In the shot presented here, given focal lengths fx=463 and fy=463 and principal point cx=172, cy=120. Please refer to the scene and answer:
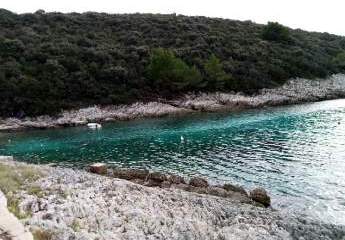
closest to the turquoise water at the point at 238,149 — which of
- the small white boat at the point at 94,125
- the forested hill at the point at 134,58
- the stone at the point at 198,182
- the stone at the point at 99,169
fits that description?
the small white boat at the point at 94,125

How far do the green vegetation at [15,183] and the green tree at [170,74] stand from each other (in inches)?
2318

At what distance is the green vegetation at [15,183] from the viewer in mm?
21031

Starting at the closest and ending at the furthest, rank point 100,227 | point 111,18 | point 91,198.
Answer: point 100,227, point 91,198, point 111,18

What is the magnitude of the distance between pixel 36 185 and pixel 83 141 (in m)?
32.8

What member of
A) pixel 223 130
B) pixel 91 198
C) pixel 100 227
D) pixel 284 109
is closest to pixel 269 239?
pixel 100 227

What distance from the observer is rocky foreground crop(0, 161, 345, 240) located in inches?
784

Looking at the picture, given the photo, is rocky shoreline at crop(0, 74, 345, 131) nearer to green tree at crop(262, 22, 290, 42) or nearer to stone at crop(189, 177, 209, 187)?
green tree at crop(262, 22, 290, 42)

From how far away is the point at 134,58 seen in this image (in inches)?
3752

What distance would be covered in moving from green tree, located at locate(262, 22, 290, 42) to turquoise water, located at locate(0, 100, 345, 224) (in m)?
45.6

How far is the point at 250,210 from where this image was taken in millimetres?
24953

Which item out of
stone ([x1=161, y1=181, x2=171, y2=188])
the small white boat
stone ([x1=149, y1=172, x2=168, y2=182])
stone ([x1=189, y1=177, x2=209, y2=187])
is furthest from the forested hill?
stone ([x1=189, y1=177, x2=209, y2=187])

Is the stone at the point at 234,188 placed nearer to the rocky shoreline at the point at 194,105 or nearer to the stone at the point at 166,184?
the stone at the point at 166,184

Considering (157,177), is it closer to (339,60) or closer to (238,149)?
(238,149)

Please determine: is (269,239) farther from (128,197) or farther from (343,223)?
(128,197)
